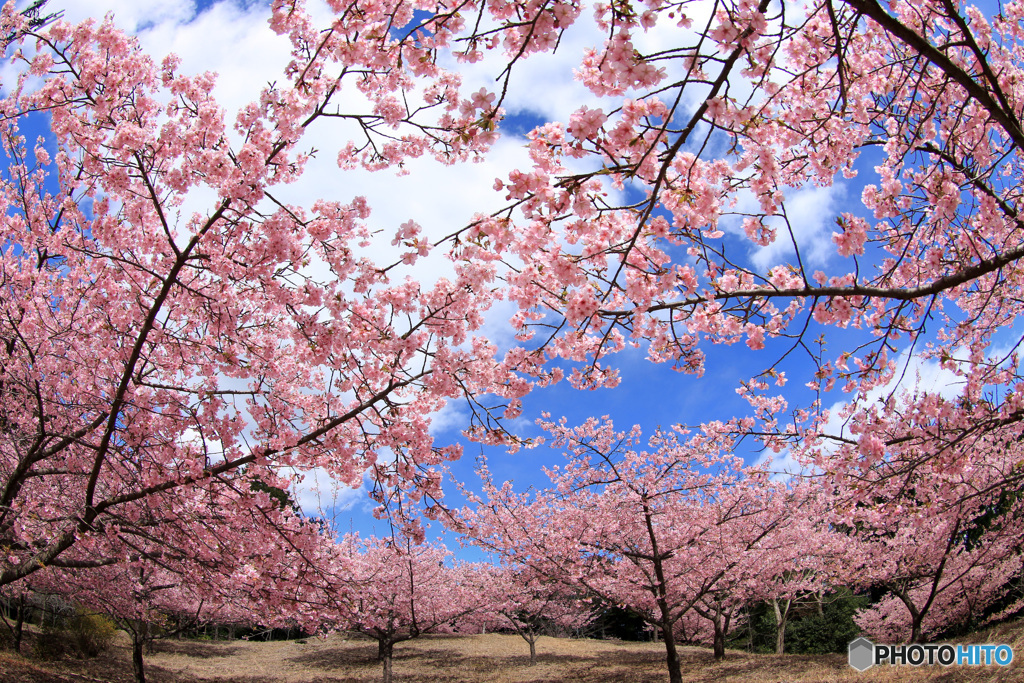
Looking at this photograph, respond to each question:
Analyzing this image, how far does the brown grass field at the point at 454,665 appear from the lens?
10.3 meters

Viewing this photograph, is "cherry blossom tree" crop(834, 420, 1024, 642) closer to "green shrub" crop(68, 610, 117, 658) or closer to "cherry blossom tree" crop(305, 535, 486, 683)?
"cherry blossom tree" crop(305, 535, 486, 683)

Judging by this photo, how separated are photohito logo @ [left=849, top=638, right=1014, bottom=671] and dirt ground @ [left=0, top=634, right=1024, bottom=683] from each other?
1.02 feet

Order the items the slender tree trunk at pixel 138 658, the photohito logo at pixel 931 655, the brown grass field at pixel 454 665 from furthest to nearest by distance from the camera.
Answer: the slender tree trunk at pixel 138 658
the brown grass field at pixel 454 665
the photohito logo at pixel 931 655

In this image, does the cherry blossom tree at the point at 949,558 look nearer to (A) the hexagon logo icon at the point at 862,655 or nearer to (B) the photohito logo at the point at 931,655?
(B) the photohito logo at the point at 931,655

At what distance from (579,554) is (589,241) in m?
9.80

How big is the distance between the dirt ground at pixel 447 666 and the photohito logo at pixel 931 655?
0.31 meters

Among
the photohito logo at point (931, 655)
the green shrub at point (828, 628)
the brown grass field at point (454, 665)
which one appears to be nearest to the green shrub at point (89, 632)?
the brown grass field at point (454, 665)

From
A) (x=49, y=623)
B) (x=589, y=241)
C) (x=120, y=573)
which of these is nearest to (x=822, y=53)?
(x=589, y=241)

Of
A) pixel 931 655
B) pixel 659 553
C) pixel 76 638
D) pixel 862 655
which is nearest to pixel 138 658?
pixel 76 638

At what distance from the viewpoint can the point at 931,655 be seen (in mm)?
11492

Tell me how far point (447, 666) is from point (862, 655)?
12.8 m

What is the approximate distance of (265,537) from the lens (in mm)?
5660

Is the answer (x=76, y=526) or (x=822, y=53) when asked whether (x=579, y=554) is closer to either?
(x=76, y=526)

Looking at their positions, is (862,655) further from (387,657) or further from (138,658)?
(138,658)
